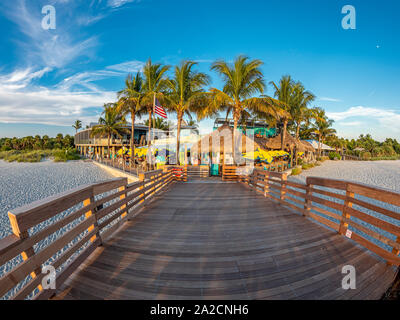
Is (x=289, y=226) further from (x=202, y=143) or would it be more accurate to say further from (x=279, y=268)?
(x=202, y=143)

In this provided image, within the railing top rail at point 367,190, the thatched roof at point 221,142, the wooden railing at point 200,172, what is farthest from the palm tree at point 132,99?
the railing top rail at point 367,190

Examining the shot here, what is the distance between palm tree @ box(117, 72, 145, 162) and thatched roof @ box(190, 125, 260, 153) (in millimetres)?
5781

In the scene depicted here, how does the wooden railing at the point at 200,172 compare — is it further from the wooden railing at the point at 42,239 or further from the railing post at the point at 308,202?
the wooden railing at the point at 42,239

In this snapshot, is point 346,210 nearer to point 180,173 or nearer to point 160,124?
point 180,173

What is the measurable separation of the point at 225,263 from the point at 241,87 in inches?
391

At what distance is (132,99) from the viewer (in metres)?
14.7

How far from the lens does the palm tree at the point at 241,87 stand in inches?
397

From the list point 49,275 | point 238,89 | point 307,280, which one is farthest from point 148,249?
point 238,89

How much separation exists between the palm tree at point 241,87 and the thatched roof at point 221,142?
9.45 feet

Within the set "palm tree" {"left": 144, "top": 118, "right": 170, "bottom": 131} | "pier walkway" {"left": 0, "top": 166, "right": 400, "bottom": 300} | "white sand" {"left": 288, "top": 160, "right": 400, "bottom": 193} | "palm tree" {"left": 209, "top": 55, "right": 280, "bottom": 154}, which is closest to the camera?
"pier walkway" {"left": 0, "top": 166, "right": 400, "bottom": 300}

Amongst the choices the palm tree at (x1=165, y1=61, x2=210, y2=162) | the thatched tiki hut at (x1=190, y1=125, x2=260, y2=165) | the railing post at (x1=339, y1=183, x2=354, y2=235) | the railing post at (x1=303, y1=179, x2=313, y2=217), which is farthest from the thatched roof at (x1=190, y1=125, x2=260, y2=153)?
the railing post at (x1=339, y1=183, x2=354, y2=235)

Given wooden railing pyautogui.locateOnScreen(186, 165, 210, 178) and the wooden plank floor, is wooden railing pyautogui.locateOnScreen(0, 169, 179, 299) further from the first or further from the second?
wooden railing pyautogui.locateOnScreen(186, 165, 210, 178)

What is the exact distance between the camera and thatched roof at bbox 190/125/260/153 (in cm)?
1306

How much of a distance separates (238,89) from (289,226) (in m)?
8.40
